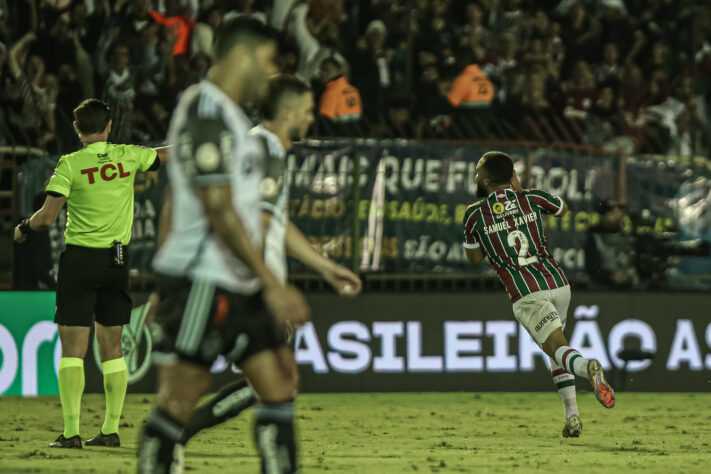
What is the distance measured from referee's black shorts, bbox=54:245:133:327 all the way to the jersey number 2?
2705mm

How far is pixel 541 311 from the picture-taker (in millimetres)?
8562

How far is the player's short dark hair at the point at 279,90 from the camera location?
553 cm

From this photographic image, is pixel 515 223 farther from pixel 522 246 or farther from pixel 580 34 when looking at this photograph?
pixel 580 34

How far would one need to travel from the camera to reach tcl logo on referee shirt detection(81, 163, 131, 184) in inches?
311

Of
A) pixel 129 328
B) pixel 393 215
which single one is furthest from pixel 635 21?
pixel 129 328

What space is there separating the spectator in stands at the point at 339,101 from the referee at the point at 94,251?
19.2 ft

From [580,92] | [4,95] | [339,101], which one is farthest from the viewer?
[580,92]

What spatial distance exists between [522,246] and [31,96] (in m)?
6.77

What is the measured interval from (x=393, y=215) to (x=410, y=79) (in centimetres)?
348

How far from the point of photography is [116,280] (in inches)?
318

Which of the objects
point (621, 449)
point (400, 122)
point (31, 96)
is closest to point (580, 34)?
point (400, 122)

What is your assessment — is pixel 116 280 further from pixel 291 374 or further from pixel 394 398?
pixel 394 398

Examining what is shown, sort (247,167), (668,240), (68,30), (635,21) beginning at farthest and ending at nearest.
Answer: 1. (635,21)
2. (68,30)
3. (668,240)
4. (247,167)

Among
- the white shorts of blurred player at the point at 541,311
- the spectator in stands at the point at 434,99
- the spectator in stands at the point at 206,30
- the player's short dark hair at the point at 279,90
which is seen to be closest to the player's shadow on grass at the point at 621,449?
the white shorts of blurred player at the point at 541,311
